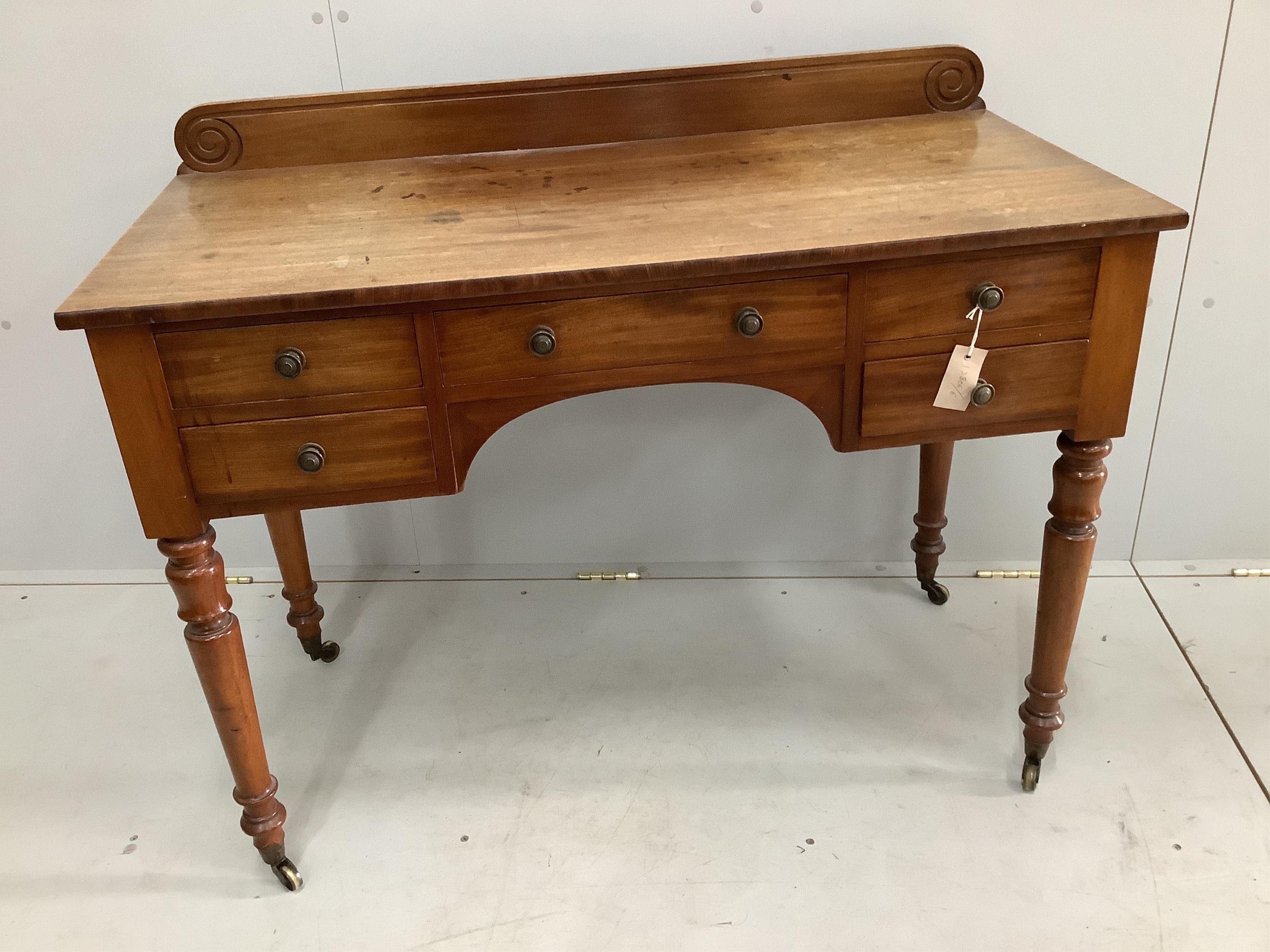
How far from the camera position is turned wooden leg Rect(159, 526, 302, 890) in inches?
53.8

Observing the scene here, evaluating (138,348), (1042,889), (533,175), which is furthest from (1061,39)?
(138,348)

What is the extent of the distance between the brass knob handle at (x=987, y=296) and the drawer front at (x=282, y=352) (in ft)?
2.31

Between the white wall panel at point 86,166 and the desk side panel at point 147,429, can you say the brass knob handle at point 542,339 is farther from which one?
the white wall panel at point 86,166

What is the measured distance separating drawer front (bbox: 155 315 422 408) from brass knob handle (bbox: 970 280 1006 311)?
0.71 meters

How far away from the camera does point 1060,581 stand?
1.54 meters

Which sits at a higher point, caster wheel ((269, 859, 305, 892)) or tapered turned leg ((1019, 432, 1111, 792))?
tapered turned leg ((1019, 432, 1111, 792))

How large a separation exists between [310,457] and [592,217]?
0.48m

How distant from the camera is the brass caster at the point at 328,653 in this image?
80.6 inches

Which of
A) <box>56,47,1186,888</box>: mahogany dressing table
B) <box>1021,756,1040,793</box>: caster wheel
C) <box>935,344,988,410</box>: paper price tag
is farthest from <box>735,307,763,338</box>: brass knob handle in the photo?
<box>1021,756,1040,793</box>: caster wheel

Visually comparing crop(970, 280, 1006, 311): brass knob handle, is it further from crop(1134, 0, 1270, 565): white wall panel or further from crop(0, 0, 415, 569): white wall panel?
crop(0, 0, 415, 569): white wall panel

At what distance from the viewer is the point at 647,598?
7.18ft

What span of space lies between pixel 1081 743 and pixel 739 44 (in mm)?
1340

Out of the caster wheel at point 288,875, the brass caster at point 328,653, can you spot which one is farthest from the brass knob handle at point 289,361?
the brass caster at point 328,653

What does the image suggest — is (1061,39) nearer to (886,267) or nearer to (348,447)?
(886,267)
